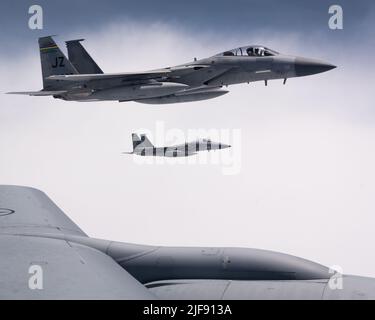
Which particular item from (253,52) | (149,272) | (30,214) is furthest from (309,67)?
(149,272)

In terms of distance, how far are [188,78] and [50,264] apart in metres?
23.5

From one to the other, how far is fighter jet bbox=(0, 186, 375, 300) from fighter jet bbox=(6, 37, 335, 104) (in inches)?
698

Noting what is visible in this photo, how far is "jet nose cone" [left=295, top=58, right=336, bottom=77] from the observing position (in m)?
28.8

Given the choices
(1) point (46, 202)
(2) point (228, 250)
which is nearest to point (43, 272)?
(2) point (228, 250)

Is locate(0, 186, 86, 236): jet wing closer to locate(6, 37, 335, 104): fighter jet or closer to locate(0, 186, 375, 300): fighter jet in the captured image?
locate(0, 186, 375, 300): fighter jet

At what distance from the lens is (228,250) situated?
10.6 metres

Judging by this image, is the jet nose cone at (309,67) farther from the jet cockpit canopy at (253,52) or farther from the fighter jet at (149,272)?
the fighter jet at (149,272)

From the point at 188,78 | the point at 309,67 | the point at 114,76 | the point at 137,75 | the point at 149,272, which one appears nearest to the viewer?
the point at 149,272

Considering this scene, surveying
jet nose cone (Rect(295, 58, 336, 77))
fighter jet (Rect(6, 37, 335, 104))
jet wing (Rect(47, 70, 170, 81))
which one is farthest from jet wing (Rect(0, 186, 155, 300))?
jet nose cone (Rect(295, 58, 336, 77))

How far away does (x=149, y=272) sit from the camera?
418 inches

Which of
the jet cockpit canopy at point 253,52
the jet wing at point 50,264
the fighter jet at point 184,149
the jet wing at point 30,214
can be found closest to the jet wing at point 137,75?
the jet cockpit canopy at point 253,52

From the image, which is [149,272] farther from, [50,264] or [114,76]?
[114,76]
